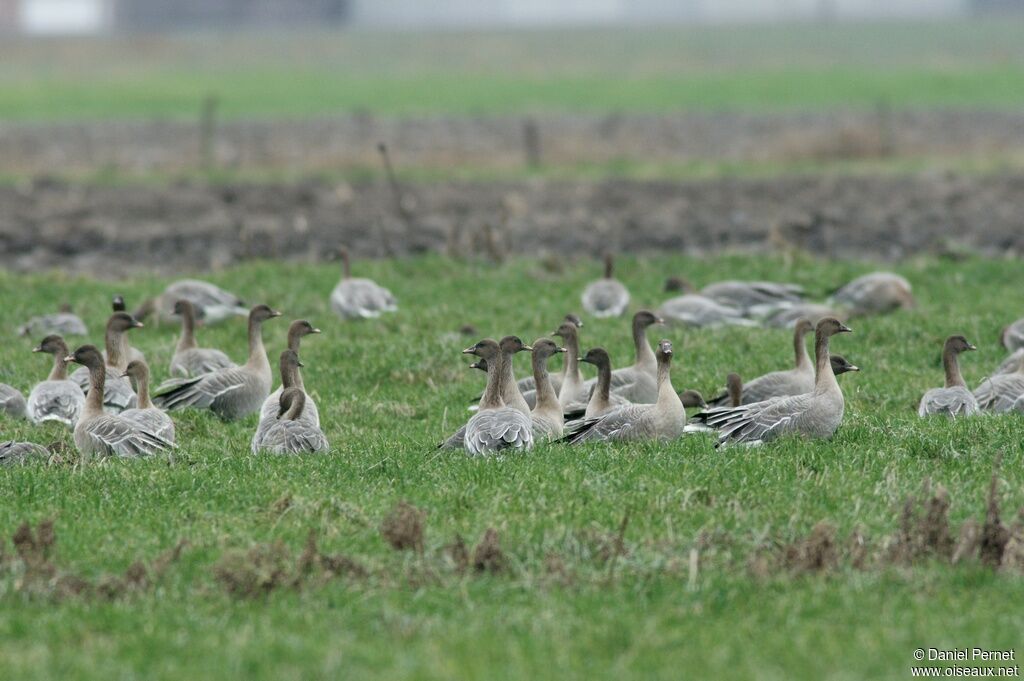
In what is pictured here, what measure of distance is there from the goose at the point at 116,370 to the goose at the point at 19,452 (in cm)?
204

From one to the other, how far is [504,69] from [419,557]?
84.5 m

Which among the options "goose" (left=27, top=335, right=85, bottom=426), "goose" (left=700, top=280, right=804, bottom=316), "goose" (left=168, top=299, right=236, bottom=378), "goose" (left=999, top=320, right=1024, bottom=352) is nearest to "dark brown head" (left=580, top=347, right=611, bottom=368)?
A: "goose" (left=168, top=299, right=236, bottom=378)

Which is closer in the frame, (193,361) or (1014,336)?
(193,361)

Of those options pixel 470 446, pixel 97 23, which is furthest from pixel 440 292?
pixel 97 23

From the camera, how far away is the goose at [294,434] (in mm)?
10500

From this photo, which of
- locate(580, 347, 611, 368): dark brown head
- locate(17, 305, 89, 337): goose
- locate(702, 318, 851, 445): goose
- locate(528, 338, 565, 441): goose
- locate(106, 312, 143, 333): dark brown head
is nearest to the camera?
locate(702, 318, 851, 445): goose

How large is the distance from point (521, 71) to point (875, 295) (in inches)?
2824

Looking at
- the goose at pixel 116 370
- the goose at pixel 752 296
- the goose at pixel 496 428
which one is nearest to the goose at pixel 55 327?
the goose at pixel 116 370

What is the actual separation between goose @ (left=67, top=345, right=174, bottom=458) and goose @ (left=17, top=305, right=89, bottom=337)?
17.0 ft

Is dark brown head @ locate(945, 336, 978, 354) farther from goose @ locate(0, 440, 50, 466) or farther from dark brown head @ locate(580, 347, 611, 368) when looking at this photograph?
goose @ locate(0, 440, 50, 466)

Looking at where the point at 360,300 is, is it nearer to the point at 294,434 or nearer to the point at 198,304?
the point at 198,304

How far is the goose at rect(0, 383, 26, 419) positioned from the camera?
1228cm

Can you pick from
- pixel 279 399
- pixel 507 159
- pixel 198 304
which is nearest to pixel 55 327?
pixel 198 304

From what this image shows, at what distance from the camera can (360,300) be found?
55.9ft
